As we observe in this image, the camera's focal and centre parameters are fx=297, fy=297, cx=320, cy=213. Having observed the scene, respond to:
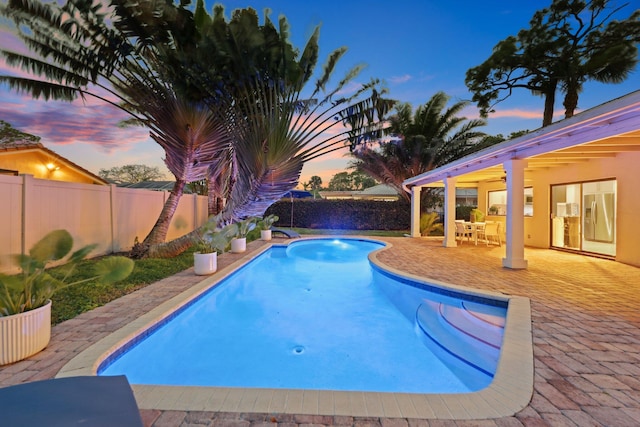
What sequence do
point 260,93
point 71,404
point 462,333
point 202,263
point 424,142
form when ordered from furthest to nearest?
1. point 424,142
2. point 260,93
3. point 202,263
4. point 462,333
5. point 71,404

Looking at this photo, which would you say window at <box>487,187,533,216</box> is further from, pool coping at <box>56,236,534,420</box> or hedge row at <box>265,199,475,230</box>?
pool coping at <box>56,236,534,420</box>

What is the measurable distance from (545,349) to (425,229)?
14.8 m

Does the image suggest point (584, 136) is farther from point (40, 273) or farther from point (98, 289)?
point (98, 289)

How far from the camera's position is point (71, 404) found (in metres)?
2.02

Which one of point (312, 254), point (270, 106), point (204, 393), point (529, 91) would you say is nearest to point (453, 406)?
point (204, 393)

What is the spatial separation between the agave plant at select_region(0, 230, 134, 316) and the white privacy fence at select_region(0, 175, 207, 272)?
1.80 meters

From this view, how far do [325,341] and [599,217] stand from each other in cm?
1083

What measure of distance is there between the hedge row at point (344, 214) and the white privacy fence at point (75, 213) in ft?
35.7

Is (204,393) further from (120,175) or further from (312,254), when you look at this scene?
(120,175)

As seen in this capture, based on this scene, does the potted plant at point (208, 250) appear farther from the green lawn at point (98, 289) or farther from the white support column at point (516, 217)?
Result: the white support column at point (516, 217)

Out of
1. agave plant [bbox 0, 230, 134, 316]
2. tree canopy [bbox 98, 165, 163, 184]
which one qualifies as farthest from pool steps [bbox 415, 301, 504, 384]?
tree canopy [bbox 98, 165, 163, 184]

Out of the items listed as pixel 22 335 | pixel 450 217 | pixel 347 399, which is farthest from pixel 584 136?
pixel 22 335

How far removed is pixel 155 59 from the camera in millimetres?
8969

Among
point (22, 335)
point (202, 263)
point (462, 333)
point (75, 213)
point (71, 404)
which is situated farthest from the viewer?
point (75, 213)
